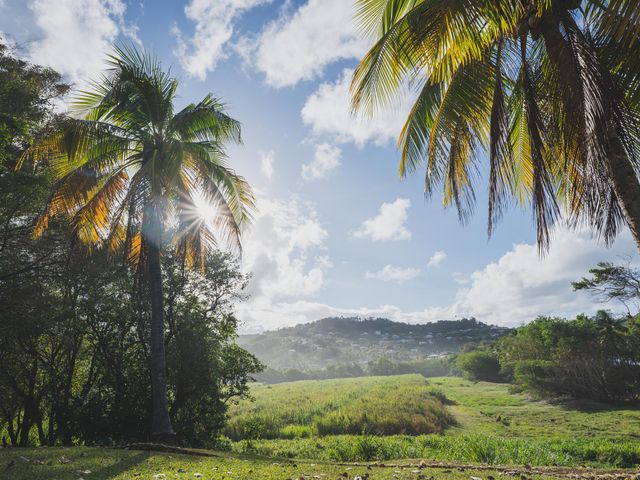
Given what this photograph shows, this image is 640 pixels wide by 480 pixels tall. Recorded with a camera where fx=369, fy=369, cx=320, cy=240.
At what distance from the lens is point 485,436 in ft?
62.8

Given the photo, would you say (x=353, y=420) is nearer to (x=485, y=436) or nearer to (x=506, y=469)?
(x=485, y=436)

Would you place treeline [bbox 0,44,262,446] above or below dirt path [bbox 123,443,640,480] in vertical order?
above

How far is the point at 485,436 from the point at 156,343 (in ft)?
56.3

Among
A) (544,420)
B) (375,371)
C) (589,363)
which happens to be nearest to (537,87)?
(544,420)

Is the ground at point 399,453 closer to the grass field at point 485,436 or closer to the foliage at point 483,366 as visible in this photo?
the grass field at point 485,436

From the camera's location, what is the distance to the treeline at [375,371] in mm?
109188

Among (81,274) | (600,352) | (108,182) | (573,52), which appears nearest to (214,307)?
(81,274)

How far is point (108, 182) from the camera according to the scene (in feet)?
39.5

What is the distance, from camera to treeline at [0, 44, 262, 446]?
11.1 m

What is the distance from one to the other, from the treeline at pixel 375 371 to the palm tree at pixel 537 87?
109192mm

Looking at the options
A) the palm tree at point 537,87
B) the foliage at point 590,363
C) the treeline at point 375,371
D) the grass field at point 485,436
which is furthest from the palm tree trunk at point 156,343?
the treeline at point 375,371

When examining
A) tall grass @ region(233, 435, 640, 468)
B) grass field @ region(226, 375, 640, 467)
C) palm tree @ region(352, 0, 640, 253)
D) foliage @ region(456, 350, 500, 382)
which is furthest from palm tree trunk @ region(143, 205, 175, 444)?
foliage @ region(456, 350, 500, 382)

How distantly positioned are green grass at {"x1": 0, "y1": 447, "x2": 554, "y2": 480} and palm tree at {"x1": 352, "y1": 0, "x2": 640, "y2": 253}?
199 inches

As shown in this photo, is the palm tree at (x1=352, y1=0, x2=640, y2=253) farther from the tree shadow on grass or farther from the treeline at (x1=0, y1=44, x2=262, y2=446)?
the treeline at (x1=0, y1=44, x2=262, y2=446)
